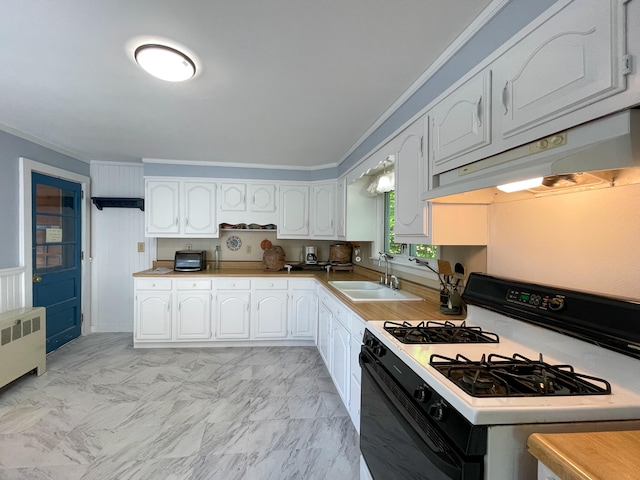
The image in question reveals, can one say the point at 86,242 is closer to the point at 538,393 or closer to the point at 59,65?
the point at 59,65

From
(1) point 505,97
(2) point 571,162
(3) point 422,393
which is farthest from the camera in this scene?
(1) point 505,97

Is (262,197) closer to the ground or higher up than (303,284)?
higher up

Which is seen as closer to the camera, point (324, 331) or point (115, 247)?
point (324, 331)

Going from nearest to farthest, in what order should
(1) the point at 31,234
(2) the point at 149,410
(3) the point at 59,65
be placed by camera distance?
(3) the point at 59,65 → (2) the point at 149,410 → (1) the point at 31,234

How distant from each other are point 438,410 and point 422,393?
10 centimetres

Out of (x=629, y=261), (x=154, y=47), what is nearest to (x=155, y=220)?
(x=154, y=47)

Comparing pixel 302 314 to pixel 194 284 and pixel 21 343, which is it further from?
pixel 21 343

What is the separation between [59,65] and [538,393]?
105 inches

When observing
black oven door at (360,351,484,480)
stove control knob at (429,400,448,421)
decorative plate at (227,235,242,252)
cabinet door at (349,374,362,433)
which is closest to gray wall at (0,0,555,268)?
decorative plate at (227,235,242,252)

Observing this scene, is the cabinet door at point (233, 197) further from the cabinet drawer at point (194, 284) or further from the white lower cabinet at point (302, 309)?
the white lower cabinet at point (302, 309)

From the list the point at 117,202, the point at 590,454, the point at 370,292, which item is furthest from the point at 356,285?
the point at 117,202

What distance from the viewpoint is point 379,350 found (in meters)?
1.44

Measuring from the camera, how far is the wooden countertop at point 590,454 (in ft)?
1.98

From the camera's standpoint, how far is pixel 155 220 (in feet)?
12.6
